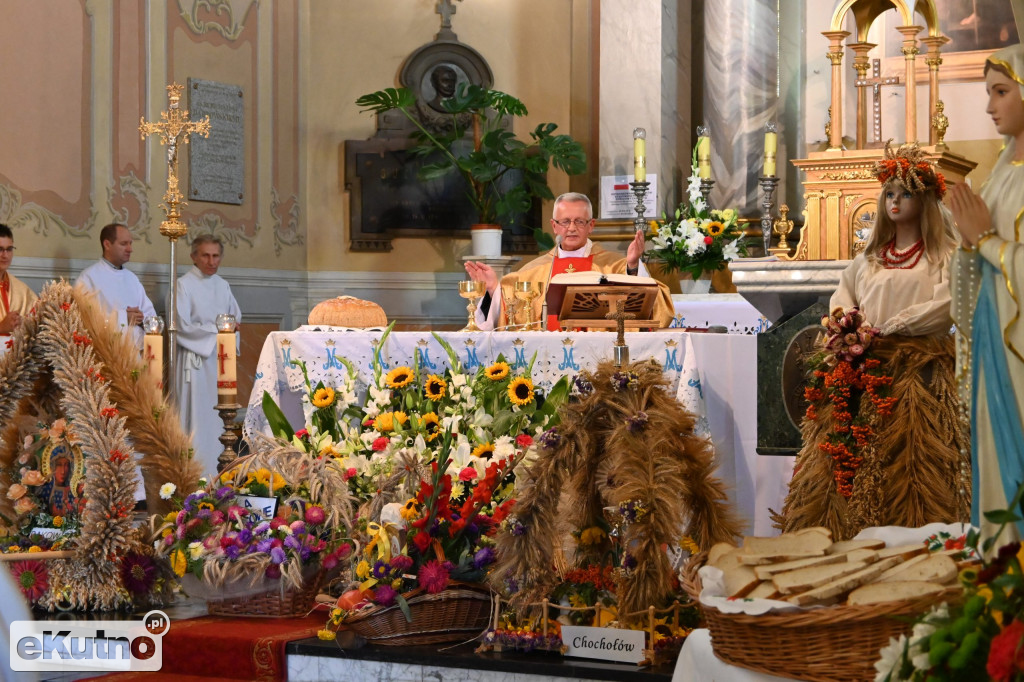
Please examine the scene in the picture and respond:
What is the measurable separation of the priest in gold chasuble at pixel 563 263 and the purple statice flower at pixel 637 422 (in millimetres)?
3191

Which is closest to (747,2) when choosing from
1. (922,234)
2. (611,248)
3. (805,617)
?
(611,248)

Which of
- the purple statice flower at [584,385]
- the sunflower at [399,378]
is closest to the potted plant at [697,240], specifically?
the sunflower at [399,378]

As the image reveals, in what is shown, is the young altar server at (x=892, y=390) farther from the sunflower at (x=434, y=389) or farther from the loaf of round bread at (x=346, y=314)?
the loaf of round bread at (x=346, y=314)

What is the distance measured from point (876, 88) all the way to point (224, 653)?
552 centimetres

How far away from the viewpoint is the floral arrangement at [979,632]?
1.89 metres

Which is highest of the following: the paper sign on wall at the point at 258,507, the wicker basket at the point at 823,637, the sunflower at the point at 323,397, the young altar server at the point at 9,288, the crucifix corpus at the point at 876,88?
the crucifix corpus at the point at 876,88

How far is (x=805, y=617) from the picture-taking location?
8.83ft

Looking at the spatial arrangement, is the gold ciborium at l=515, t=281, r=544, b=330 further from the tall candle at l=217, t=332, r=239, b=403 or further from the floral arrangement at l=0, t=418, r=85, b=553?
the floral arrangement at l=0, t=418, r=85, b=553

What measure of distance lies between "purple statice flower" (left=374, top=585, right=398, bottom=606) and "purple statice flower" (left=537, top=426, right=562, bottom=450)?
0.79 m

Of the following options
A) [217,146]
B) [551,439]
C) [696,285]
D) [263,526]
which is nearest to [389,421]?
[263,526]

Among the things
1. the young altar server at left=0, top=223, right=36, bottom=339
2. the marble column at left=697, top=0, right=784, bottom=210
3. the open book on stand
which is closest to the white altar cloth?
the open book on stand

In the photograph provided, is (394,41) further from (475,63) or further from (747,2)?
(747,2)

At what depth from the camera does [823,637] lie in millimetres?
2713

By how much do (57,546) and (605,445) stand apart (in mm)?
2347
